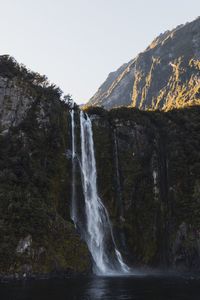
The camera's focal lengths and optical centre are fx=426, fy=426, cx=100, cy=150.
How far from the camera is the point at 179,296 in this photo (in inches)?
1315

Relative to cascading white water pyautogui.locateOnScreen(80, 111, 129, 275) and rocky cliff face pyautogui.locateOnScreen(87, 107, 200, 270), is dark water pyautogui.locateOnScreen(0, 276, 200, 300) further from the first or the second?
rocky cliff face pyautogui.locateOnScreen(87, 107, 200, 270)

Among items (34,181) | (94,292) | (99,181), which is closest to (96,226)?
(99,181)

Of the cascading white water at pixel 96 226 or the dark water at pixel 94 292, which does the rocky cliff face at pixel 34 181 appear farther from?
the dark water at pixel 94 292

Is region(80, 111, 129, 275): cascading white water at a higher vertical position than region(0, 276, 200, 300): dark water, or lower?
higher

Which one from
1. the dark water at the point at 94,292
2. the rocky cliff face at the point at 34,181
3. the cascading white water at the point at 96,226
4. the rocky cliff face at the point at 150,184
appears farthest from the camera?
the rocky cliff face at the point at 150,184

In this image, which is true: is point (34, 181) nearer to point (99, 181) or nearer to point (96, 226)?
point (96, 226)

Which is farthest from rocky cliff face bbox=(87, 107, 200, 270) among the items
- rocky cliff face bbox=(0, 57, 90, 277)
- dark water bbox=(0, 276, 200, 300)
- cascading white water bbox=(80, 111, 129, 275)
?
dark water bbox=(0, 276, 200, 300)

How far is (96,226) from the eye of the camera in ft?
212

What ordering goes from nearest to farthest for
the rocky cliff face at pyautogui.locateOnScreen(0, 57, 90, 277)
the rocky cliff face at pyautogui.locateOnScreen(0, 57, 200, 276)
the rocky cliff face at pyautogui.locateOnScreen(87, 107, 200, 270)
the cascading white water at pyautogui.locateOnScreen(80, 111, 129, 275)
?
the rocky cliff face at pyautogui.locateOnScreen(0, 57, 90, 277)
the rocky cliff face at pyautogui.locateOnScreen(0, 57, 200, 276)
the cascading white water at pyautogui.locateOnScreen(80, 111, 129, 275)
the rocky cliff face at pyautogui.locateOnScreen(87, 107, 200, 270)

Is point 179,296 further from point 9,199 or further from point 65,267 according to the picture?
point 9,199

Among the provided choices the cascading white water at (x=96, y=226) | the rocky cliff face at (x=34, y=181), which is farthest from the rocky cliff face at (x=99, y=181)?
the cascading white water at (x=96, y=226)

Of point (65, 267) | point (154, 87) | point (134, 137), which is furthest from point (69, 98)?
point (154, 87)

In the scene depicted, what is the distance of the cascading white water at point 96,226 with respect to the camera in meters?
61.1

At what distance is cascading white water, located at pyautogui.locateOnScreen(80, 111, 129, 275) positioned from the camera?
61.1 meters
